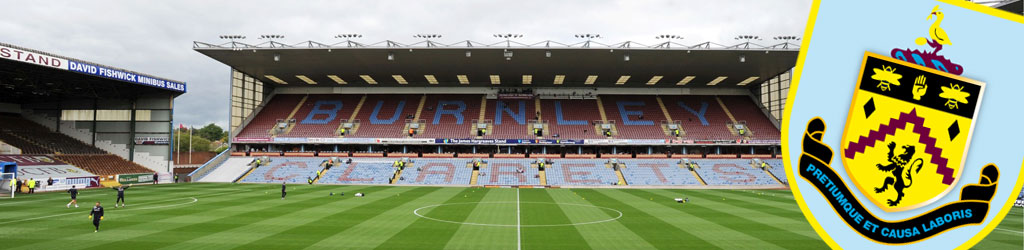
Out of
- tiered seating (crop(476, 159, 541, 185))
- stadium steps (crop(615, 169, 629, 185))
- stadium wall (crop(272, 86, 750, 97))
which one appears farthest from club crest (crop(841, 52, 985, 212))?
stadium wall (crop(272, 86, 750, 97))

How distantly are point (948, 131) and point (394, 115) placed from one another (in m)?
59.9

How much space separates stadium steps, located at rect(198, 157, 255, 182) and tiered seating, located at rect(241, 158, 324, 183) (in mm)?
1361

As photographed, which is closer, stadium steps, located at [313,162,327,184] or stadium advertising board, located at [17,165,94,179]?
stadium advertising board, located at [17,165,94,179]

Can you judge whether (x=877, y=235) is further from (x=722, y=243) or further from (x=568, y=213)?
(x=568, y=213)

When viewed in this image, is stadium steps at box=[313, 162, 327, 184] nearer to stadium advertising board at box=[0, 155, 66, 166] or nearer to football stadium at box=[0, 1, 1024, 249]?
football stadium at box=[0, 1, 1024, 249]

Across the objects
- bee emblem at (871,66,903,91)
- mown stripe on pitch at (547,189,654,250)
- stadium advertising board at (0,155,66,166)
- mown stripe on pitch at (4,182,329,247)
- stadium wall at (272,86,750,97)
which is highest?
stadium wall at (272,86,750,97)

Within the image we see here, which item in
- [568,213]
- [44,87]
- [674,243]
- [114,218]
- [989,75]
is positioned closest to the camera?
[989,75]

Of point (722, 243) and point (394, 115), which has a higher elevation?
point (394, 115)

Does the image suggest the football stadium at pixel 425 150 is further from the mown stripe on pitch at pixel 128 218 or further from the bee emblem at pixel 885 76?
the bee emblem at pixel 885 76

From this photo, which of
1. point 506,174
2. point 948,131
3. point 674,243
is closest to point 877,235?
point 948,131

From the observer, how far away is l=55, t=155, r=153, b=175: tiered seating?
4247 centimetres

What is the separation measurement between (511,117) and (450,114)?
7.39 meters

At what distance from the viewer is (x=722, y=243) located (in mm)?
16156

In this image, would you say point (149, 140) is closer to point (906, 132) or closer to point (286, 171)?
point (286, 171)
